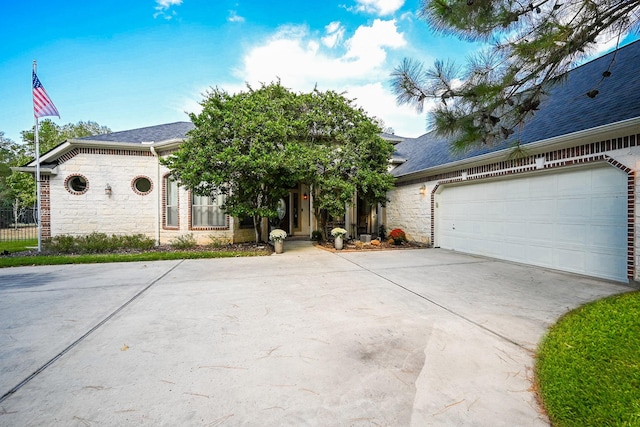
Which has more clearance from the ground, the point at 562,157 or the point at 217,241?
the point at 562,157

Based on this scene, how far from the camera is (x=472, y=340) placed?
272cm

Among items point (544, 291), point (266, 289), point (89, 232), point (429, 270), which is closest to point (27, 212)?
point (89, 232)

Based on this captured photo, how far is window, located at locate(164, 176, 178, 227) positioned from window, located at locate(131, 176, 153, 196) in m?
0.75

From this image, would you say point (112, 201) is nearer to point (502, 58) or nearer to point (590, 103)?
point (502, 58)

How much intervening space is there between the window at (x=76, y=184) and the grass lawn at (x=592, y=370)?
13412 mm

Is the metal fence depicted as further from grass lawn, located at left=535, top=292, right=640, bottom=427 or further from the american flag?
grass lawn, located at left=535, top=292, right=640, bottom=427

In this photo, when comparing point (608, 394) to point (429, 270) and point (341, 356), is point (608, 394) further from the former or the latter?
point (429, 270)

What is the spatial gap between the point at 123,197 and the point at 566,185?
13.8 m

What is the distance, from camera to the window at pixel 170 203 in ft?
33.2

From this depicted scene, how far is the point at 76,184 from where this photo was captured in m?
10.1

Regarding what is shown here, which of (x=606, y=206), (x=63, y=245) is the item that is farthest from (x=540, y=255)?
(x=63, y=245)

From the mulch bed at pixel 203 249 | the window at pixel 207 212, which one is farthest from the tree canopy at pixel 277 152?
the window at pixel 207 212

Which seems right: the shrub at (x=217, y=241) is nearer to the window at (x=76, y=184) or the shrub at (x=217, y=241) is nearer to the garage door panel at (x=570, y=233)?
the window at (x=76, y=184)

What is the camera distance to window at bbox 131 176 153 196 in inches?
401
